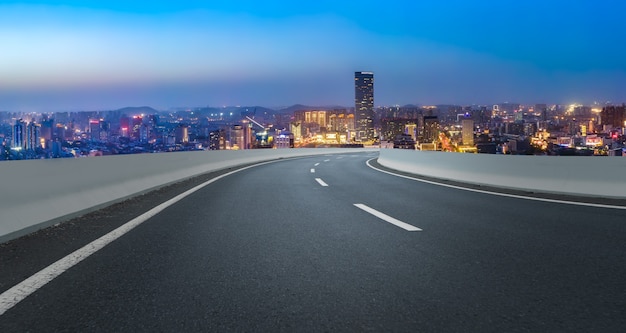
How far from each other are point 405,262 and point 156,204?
646 cm

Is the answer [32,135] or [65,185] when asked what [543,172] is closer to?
[65,185]

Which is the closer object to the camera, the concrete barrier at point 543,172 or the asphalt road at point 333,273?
the asphalt road at point 333,273

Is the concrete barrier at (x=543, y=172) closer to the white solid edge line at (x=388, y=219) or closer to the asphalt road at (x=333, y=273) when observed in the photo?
the asphalt road at (x=333, y=273)

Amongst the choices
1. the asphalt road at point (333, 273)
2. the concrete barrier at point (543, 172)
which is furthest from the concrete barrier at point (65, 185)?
the concrete barrier at point (543, 172)

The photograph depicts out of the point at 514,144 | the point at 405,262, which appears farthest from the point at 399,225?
the point at 514,144

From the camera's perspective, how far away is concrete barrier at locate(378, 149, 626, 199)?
33.8ft

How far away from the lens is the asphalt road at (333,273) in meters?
3.25

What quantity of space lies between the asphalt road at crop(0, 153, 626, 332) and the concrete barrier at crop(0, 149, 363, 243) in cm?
41

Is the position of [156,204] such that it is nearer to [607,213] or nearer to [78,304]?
[78,304]

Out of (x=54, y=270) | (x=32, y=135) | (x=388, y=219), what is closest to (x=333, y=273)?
(x=54, y=270)

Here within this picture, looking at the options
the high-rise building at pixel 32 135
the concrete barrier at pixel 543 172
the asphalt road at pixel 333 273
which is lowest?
the asphalt road at pixel 333 273

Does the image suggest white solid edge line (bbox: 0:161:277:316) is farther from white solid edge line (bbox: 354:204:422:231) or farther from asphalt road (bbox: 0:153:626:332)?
white solid edge line (bbox: 354:204:422:231)

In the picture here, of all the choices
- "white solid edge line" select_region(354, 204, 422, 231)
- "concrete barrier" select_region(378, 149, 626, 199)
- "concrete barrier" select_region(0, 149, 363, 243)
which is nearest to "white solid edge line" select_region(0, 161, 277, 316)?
"concrete barrier" select_region(0, 149, 363, 243)

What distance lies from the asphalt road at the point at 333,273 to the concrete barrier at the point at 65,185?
411mm
